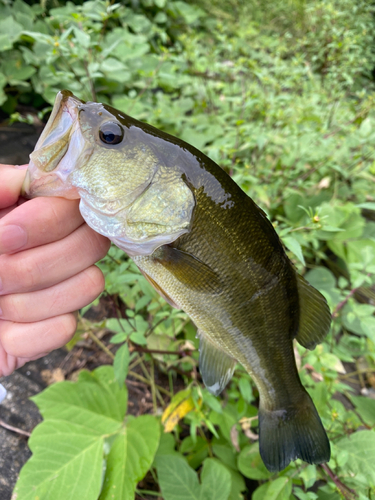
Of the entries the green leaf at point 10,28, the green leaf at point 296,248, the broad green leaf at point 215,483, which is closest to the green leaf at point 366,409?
the broad green leaf at point 215,483

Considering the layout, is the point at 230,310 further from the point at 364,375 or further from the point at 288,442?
the point at 364,375

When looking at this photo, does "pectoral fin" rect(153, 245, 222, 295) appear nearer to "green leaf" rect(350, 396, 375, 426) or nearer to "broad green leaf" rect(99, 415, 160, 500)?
"broad green leaf" rect(99, 415, 160, 500)

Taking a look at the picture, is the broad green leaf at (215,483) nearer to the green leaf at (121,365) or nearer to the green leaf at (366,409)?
the green leaf at (121,365)

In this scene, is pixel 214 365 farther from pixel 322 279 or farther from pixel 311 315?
pixel 322 279

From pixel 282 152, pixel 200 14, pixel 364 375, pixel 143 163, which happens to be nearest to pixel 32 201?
pixel 143 163

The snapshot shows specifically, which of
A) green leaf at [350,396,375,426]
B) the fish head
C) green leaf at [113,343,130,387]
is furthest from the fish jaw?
green leaf at [350,396,375,426]

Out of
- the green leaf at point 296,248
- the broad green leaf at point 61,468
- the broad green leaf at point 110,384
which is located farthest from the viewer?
the broad green leaf at point 110,384
